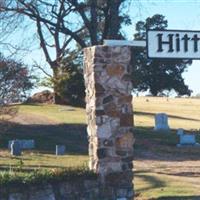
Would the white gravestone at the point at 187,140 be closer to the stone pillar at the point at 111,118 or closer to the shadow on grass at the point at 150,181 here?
the shadow on grass at the point at 150,181

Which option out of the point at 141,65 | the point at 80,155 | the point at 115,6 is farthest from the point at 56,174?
the point at 141,65

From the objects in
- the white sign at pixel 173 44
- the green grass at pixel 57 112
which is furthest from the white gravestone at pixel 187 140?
the white sign at pixel 173 44

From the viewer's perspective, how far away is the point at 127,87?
42.2 feet

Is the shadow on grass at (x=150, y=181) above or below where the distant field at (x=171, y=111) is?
below

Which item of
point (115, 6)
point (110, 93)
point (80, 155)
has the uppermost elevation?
point (115, 6)

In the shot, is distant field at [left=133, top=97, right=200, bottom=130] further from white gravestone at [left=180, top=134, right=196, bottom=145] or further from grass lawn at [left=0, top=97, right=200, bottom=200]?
white gravestone at [left=180, top=134, right=196, bottom=145]

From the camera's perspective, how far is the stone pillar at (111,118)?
1253 centimetres

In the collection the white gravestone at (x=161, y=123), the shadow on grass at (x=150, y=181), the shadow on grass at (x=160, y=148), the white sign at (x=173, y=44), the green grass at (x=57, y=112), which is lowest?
the shadow on grass at (x=150, y=181)

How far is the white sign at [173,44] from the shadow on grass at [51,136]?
12.6m

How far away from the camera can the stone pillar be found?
12.5 meters

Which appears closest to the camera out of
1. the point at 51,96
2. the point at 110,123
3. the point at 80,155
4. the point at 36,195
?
the point at 36,195

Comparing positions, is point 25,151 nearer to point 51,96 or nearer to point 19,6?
point 19,6

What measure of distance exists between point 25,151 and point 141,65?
1393 inches

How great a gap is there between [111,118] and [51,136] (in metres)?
17.1
